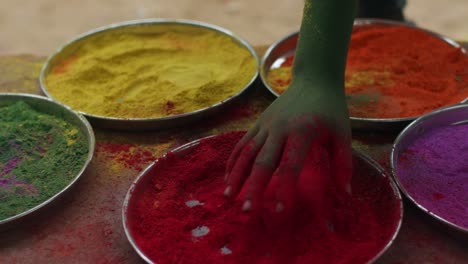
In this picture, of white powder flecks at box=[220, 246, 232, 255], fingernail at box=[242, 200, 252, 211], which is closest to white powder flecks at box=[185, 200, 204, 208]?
white powder flecks at box=[220, 246, 232, 255]

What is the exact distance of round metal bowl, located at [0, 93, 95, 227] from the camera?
126cm

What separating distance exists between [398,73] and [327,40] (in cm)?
61

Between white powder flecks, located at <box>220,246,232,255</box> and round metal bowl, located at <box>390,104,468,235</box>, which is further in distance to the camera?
round metal bowl, located at <box>390,104,468,235</box>

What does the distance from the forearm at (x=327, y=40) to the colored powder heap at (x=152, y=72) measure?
1.43ft

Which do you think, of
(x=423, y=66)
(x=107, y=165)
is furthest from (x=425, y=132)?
(x=107, y=165)

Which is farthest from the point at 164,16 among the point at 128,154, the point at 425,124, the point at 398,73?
the point at 425,124

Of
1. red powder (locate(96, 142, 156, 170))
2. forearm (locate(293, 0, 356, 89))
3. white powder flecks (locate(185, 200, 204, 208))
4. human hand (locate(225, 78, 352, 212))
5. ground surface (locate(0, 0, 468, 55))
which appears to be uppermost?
forearm (locate(293, 0, 356, 89))

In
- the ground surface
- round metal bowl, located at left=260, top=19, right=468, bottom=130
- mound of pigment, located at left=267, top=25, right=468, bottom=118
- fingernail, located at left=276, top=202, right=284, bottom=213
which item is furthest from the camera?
the ground surface

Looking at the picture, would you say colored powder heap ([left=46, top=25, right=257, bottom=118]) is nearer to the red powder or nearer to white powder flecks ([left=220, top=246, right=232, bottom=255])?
the red powder

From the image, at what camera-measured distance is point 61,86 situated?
1707mm

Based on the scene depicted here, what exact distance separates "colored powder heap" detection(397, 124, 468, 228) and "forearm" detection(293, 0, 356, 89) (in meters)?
0.28

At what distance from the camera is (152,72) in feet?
5.81

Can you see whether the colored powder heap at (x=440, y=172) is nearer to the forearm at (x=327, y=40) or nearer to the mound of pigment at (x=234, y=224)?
the mound of pigment at (x=234, y=224)

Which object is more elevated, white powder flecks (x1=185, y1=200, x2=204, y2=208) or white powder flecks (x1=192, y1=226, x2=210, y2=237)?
white powder flecks (x1=185, y1=200, x2=204, y2=208)
